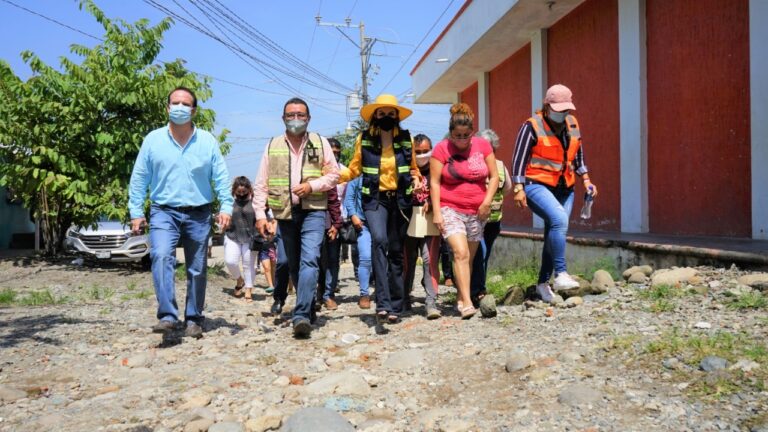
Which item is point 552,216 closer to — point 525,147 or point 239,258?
point 525,147

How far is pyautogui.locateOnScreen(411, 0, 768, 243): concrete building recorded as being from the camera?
24.8ft

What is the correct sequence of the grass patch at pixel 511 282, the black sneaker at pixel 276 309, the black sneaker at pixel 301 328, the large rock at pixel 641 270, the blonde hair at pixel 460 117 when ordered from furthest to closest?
the grass patch at pixel 511 282 < the black sneaker at pixel 276 309 < the large rock at pixel 641 270 < the blonde hair at pixel 460 117 < the black sneaker at pixel 301 328

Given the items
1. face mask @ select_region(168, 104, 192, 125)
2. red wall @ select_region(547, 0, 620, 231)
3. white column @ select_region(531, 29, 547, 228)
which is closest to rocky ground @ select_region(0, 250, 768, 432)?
face mask @ select_region(168, 104, 192, 125)

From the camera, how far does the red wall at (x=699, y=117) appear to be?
25.1 feet

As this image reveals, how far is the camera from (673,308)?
16.0 ft

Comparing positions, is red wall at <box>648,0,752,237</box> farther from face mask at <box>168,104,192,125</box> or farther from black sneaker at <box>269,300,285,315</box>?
face mask at <box>168,104,192,125</box>

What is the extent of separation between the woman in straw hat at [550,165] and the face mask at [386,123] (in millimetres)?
1101

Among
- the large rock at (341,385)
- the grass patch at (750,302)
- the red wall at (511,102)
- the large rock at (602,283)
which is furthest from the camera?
the red wall at (511,102)

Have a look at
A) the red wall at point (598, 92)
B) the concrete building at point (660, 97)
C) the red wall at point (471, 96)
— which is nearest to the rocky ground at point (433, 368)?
the concrete building at point (660, 97)

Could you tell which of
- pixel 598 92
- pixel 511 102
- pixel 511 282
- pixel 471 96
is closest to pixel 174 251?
pixel 511 282

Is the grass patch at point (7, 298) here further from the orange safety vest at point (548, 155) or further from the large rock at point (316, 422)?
the orange safety vest at point (548, 155)

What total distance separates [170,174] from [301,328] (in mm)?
1594

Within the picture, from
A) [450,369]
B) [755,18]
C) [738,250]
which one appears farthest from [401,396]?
[755,18]

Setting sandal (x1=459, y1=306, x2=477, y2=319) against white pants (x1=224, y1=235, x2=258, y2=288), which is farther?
white pants (x1=224, y1=235, x2=258, y2=288)
